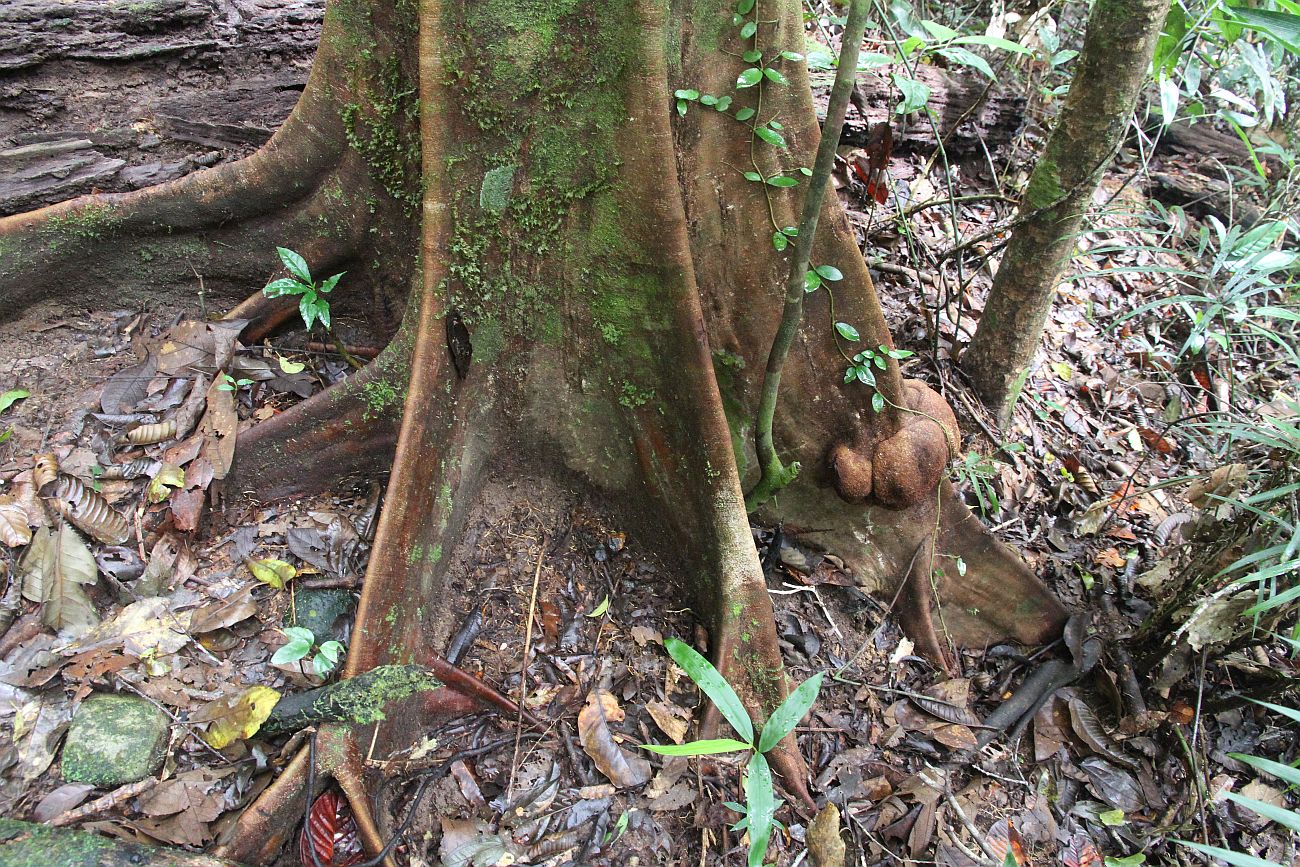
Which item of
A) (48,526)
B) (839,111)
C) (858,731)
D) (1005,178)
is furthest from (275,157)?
(1005,178)

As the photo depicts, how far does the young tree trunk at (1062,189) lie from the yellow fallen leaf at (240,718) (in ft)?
12.8

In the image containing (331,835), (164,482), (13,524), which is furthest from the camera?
(164,482)

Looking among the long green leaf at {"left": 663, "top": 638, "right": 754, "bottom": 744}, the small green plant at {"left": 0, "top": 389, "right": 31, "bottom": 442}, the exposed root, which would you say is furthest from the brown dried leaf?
the small green plant at {"left": 0, "top": 389, "right": 31, "bottom": 442}

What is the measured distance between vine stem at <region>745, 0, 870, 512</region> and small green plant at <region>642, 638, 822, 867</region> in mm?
967

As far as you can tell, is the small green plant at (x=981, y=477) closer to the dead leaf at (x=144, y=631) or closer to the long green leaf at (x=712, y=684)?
the long green leaf at (x=712, y=684)

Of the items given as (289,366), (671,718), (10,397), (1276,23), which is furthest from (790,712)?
(10,397)

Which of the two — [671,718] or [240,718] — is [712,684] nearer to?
[671,718]

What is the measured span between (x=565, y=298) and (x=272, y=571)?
59.0 inches

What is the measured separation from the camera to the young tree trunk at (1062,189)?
3.43m

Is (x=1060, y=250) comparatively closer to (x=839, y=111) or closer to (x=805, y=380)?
(x=805, y=380)

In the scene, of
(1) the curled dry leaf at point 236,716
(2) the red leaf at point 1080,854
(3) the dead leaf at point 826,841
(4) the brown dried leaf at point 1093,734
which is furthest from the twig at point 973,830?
(1) the curled dry leaf at point 236,716

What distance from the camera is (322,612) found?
2.93 meters

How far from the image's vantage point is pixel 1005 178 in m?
5.89

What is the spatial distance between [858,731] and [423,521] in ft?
6.28
